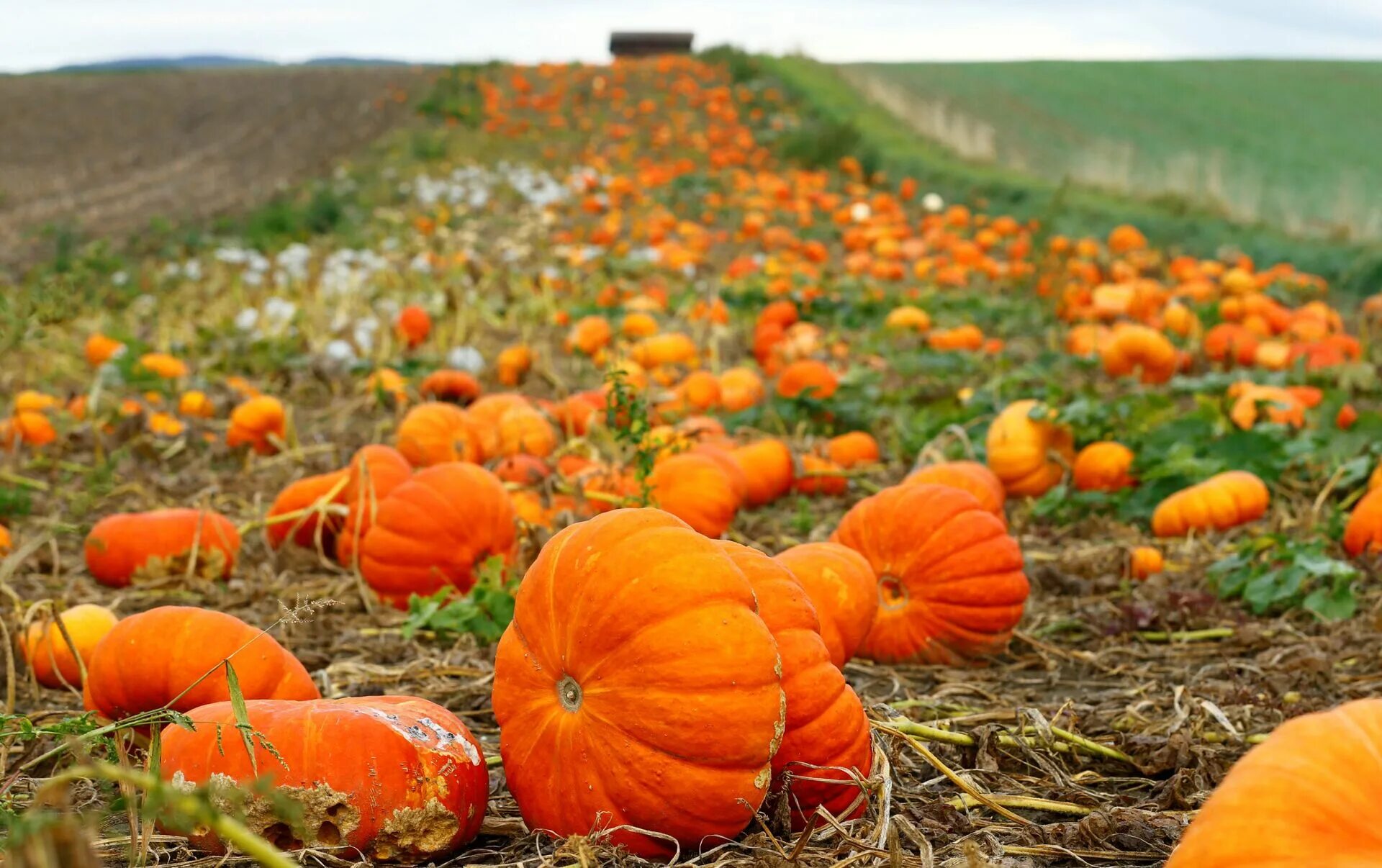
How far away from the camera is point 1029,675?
11.8 ft

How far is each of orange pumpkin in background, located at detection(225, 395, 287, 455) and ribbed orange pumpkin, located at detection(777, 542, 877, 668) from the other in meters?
3.45

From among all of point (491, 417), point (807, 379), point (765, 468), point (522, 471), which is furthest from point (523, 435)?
point (807, 379)

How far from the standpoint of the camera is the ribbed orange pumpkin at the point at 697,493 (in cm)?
459

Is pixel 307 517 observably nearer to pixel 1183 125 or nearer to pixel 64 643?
pixel 64 643

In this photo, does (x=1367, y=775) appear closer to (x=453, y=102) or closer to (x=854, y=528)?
(x=854, y=528)

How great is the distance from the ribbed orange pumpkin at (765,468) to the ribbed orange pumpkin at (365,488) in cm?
143

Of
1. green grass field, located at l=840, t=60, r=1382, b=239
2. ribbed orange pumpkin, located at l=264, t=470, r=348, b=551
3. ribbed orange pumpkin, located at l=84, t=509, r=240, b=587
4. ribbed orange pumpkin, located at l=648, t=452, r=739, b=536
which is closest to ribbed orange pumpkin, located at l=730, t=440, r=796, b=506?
ribbed orange pumpkin, located at l=648, t=452, r=739, b=536

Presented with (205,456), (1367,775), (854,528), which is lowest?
(205,456)

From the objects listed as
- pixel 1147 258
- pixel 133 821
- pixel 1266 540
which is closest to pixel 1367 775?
pixel 133 821

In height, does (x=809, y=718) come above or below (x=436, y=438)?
above

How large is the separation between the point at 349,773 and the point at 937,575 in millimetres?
1874

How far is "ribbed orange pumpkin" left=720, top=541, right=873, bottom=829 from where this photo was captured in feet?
7.38

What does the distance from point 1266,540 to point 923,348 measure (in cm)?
405

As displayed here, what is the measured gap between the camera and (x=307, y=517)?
4523 millimetres
